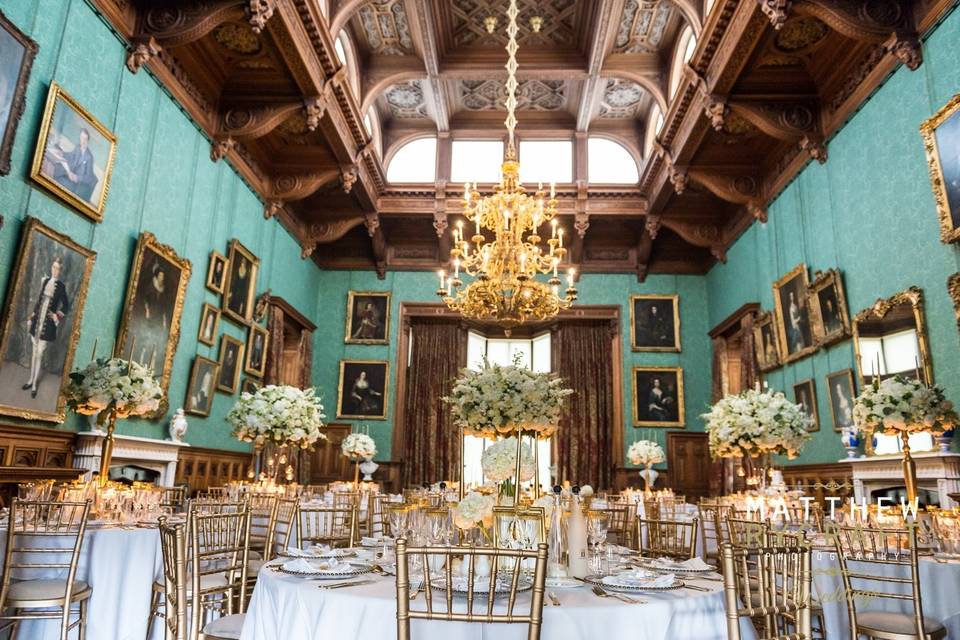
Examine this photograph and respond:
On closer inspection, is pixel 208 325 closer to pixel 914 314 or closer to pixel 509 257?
pixel 509 257

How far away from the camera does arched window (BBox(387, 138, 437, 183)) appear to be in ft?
41.5

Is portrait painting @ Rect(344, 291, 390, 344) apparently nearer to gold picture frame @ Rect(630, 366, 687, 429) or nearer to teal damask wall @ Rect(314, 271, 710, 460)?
teal damask wall @ Rect(314, 271, 710, 460)

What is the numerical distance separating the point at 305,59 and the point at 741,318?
288 inches

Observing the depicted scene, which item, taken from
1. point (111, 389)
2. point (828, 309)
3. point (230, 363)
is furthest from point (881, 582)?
point (230, 363)

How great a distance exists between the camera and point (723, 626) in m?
2.26

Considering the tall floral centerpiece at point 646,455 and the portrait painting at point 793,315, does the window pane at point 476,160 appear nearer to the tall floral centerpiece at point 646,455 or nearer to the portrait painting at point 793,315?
the tall floral centerpiece at point 646,455

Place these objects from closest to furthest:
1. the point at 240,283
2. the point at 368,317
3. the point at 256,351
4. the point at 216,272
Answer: the point at 216,272 < the point at 240,283 < the point at 256,351 < the point at 368,317

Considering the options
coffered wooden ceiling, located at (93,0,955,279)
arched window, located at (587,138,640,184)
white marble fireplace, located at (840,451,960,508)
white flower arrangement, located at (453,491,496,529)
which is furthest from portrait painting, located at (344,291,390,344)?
white flower arrangement, located at (453,491,496,529)

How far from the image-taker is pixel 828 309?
25.3 ft

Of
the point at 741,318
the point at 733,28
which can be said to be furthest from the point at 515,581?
the point at 741,318

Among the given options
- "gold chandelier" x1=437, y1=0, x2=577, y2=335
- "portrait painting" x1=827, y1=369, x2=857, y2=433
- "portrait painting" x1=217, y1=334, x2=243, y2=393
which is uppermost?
"gold chandelier" x1=437, y1=0, x2=577, y2=335

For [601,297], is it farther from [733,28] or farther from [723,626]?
[723,626]

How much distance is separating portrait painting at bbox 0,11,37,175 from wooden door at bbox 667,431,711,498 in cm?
1050

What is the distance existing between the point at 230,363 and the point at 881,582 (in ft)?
25.2
